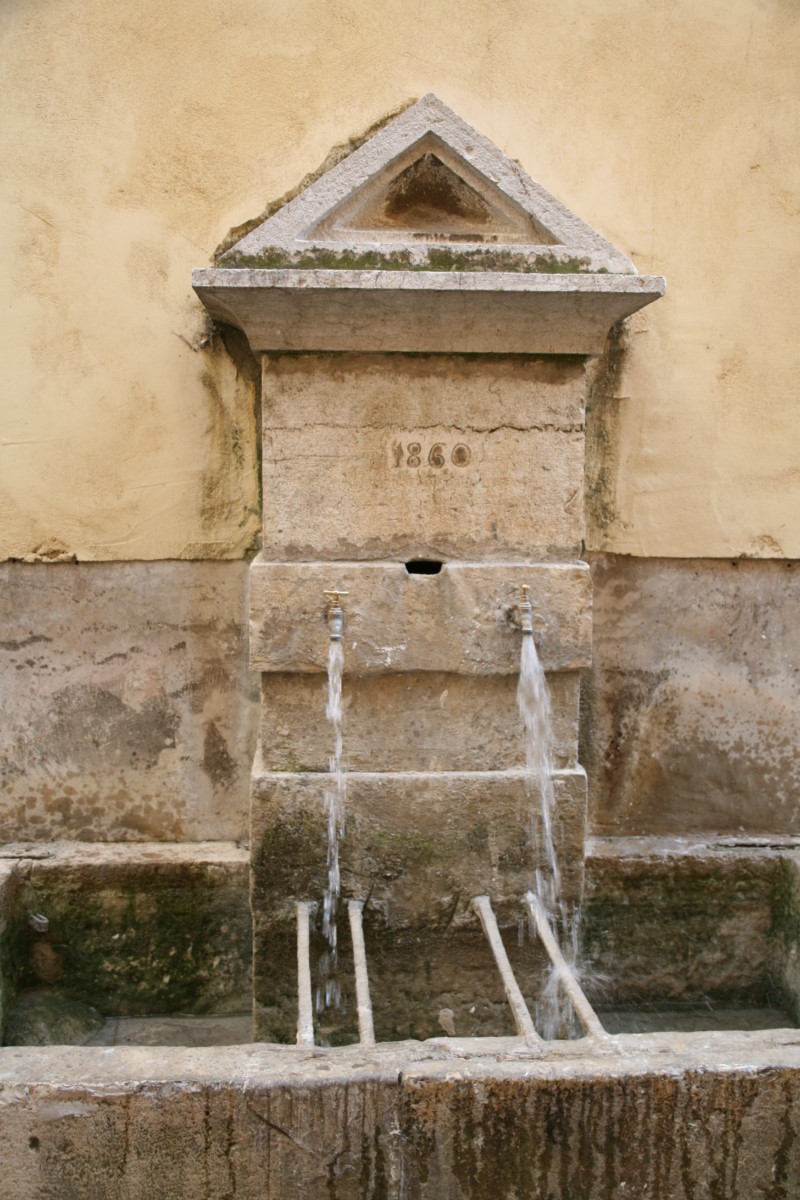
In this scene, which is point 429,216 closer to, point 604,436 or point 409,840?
point 604,436

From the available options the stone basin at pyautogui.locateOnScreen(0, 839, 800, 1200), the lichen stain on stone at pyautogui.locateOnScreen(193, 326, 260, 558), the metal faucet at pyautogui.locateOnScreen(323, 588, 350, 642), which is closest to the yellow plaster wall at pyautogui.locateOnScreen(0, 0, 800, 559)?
the lichen stain on stone at pyautogui.locateOnScreen(193, 326, 260, 558)

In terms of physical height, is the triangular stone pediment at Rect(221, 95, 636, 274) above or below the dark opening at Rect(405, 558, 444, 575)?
above

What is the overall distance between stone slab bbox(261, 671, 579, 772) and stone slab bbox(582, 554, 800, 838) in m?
0.49

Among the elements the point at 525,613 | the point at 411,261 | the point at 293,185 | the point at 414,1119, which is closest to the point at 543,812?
the point at 525,613

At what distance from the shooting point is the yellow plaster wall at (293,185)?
2.95 meters

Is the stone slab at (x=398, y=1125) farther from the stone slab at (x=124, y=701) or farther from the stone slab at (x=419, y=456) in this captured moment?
the stone slab at (x=419, y=456)

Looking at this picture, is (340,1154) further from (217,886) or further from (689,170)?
(689,170)

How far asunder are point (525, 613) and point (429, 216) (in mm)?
1151

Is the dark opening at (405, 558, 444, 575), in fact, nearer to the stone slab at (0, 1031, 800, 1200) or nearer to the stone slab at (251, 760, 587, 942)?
the stone slab at (251, 760, 587, 942)

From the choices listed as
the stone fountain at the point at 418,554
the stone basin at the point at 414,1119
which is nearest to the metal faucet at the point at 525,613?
the stone fountain at the point at 418,554

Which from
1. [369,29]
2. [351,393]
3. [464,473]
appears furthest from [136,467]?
[369,29]

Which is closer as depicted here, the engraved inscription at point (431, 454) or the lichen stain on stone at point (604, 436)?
the engraved inscription at point (431, 454)

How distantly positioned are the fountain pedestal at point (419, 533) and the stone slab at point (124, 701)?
45 centimetres

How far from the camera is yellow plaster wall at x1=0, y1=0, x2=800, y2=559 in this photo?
2.95m
